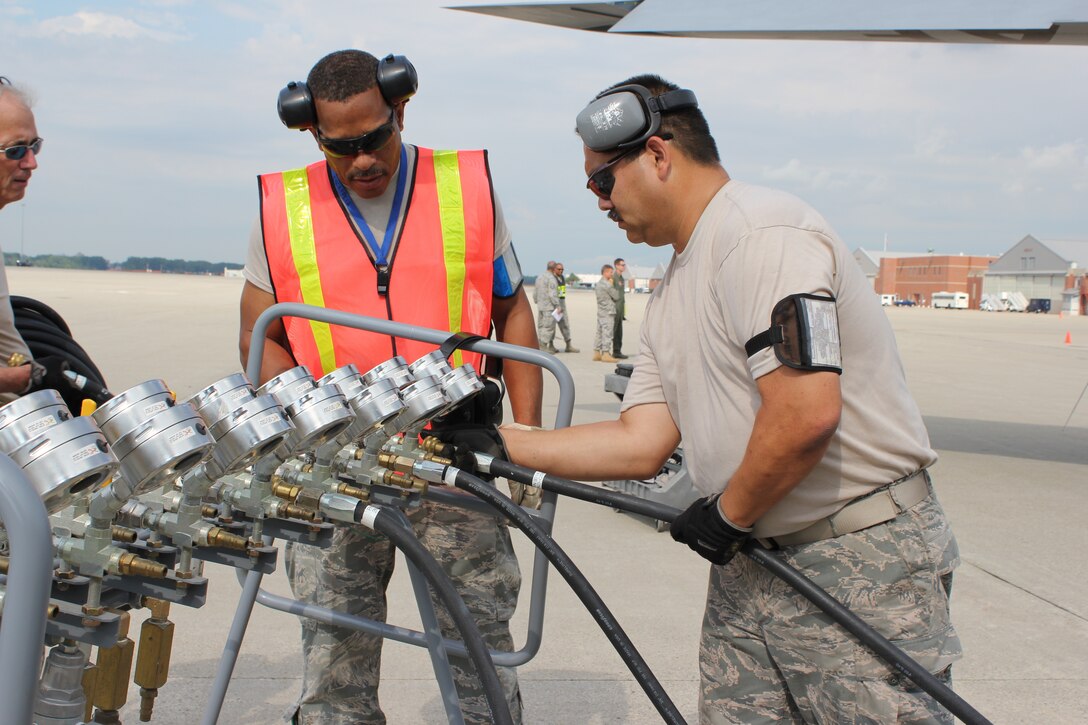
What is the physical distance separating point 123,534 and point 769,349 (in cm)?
118

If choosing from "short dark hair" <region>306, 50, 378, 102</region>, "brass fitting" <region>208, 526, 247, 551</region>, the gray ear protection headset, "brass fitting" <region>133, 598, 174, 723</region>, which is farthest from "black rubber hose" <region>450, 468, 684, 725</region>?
"short dark hair" <region>306, 50, 378, 102</region>

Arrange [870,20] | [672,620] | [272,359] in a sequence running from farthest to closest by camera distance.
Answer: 1. [870,20]
2. [672,620]
3. [272,359]

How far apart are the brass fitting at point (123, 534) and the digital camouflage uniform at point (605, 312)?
15196 mm

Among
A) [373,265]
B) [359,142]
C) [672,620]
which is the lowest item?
[672,620]

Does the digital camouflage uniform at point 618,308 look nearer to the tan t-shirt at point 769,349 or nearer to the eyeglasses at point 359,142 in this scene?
the eyeglasses at point 359,142

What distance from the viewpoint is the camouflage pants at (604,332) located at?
17.2 meters

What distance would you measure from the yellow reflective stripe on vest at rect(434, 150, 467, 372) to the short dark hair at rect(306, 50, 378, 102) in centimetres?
38

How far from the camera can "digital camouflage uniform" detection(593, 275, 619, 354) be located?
1677 cm

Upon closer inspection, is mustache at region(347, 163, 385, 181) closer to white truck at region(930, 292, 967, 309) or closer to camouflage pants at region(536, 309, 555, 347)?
camouflage pants at region(536, 309, 555, 347)

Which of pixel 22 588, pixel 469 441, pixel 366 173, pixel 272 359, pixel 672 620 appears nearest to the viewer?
→ pixel 22 588

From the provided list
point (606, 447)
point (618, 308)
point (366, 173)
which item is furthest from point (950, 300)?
point (366, 173)

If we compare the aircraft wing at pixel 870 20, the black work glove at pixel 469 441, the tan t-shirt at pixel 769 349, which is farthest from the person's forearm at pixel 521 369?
the aircraft wing at pixel 870 20

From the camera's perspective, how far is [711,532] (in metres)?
2.08

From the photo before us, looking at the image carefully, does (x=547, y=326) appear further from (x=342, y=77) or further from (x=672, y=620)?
(x=342, y=77)
